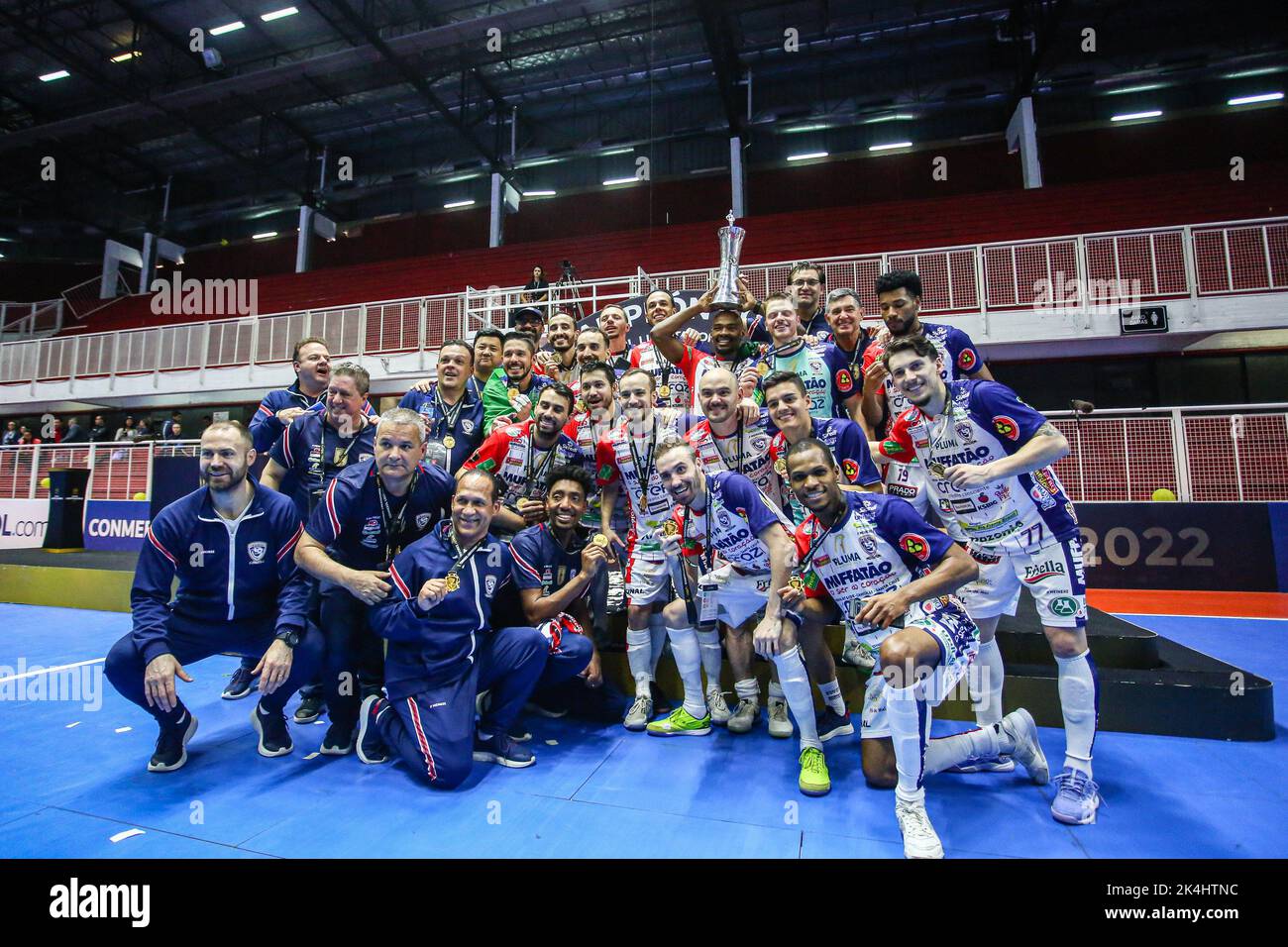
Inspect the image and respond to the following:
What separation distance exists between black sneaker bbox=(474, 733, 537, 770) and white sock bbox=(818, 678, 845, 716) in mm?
1656

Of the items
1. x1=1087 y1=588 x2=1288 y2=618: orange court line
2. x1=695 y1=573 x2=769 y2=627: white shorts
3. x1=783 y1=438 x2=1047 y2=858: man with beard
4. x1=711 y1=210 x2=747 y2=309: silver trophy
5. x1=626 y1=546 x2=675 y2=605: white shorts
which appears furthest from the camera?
x1=1087 y1=588 x2=1288 y2=618: orange court line

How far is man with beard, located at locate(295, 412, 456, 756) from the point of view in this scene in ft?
10.9

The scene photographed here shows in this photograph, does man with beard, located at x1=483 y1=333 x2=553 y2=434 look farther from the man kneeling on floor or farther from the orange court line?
the orange court line

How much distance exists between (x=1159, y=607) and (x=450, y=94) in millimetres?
20968

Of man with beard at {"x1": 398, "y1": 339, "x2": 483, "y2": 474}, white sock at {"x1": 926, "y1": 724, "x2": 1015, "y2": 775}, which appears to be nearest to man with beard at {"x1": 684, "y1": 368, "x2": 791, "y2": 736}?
white sock at {"x1": 926, "y1": 724, "x2": 1015, "y2": 775}

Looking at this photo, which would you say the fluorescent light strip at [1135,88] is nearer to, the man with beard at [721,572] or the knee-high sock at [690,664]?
the man with beard at [721,572]

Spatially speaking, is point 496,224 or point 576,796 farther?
point 496,224

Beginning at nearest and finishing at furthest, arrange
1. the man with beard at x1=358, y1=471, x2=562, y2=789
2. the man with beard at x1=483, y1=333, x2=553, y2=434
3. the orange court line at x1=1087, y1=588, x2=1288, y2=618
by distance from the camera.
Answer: the man with beard at x1=358, y1=471, x2=562, y2=789 < the man with beard at x1=483, y1=333, x2=553, y2=434 < the orange court line at x1=1087, y1=588, x2=1288, y2=618

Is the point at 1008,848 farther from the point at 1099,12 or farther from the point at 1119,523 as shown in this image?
the point at 1099,12

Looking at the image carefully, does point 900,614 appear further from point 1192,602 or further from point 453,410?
point 1192,602

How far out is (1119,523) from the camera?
24.9 ft

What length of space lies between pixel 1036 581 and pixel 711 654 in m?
1.75

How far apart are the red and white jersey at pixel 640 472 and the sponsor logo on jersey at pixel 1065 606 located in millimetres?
1979
